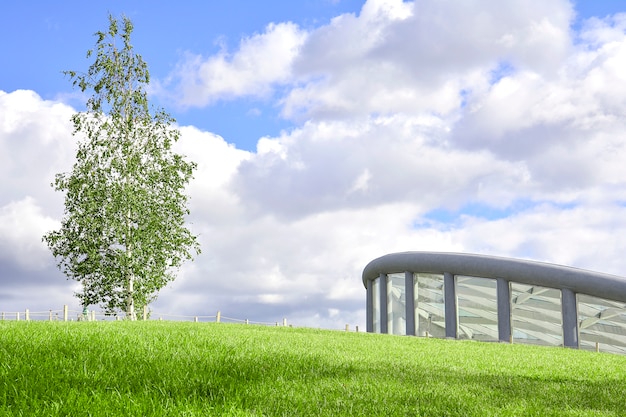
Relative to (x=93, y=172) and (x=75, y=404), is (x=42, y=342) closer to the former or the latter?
(x=75, y=404)

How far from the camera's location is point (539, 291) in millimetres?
37469

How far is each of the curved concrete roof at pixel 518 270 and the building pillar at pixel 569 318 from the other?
472 mm

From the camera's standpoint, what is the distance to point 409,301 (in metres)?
43.5

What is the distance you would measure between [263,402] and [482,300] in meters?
34.5

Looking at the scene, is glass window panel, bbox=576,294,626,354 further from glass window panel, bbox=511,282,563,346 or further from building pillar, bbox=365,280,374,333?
building pillar, bbox=365,280,374,333

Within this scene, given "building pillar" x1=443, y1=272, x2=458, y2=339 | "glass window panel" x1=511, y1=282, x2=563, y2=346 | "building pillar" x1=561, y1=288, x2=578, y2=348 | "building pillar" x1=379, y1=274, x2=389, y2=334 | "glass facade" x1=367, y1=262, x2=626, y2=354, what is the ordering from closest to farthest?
"building pillar" x1=561, y1=288, x2=578, y2=348 → "glass facade" x1=367, y1=262, x2=626, y2=354 → "glass window panel" x1=511, y1=282, x2=563, y2=346 → "building pillar" x1=443, y1=272, x2=458, y2=339 → "building pillar" x1=379, y1=274, x2=389, y2=334

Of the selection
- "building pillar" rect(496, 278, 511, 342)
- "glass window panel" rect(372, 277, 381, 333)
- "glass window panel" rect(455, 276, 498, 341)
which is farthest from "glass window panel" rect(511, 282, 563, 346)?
"glass window panel" rect(372, 277, 381, 333)

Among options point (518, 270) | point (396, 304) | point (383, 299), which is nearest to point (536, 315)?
point (518, 270)

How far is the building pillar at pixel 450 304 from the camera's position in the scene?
39.9 m

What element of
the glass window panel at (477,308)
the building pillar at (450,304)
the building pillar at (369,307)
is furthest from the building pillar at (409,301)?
the building pillar at (369,307)

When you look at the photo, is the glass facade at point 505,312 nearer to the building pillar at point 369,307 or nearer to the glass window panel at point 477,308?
the glass window panel at point 477,308

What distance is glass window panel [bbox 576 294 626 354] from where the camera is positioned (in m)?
35.8

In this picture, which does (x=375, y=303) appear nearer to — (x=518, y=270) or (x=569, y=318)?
(x=518, y=270)

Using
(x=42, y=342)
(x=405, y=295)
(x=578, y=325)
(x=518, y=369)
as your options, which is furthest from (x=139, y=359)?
(x=405, y=295)
